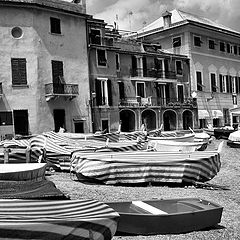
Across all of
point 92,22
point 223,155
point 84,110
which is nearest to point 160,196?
point 223,155

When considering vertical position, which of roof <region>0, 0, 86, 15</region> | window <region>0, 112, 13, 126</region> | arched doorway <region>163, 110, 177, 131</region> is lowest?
arched doorway <region>163, 110, 177, 131</region>

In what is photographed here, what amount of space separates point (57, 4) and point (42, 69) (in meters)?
5.72

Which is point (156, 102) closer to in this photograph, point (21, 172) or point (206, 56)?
point (206, 56)

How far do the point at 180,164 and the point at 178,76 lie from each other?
30.0 meters

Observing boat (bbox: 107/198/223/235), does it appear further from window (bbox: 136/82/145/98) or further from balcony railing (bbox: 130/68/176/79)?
balcony railing (bbox: 130/68/176/79)

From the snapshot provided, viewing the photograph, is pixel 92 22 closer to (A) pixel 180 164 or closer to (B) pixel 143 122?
(B) pixel 143 122

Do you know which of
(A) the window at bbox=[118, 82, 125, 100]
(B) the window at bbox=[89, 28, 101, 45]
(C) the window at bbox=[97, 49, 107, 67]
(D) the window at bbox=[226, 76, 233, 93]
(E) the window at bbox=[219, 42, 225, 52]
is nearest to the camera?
(C) the window at bbox=[97, 49, 107, 67]

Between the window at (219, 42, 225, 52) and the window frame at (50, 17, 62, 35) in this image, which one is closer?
the window frame at (50, 17, 62, 35)

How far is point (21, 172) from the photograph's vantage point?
10766mm

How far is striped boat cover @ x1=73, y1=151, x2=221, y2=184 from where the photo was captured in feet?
42.2

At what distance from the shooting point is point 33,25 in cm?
3009

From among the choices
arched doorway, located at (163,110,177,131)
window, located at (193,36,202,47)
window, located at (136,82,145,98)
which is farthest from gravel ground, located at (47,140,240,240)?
window, located at (193,36,202,47)

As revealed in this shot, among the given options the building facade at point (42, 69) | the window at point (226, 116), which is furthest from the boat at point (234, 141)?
the window at point (226, 116)

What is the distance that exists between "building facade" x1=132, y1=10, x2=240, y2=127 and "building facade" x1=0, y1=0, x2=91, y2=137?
46.5 ft
